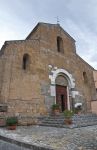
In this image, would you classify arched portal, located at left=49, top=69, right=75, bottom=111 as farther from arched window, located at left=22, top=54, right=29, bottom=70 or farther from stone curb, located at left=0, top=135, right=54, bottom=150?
stone curb, located at left=0, top=135, right=54, bottom=150

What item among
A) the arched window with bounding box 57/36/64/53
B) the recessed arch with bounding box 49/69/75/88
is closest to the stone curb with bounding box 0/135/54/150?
the recessed arch with bounding box 49/69/75/88

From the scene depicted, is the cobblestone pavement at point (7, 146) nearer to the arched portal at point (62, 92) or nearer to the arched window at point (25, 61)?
the arched window at point (25, 61)

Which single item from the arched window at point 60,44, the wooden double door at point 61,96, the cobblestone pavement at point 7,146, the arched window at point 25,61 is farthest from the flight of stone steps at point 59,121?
the arched window at point 60,44

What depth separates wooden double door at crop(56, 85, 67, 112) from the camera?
1550cm

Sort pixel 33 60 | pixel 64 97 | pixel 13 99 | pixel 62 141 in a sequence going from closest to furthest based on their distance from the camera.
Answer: pixel 62 141, pixel 13 99, pixel 33 60, pixel 64 97

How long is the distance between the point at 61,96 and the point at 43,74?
2670 millimetres

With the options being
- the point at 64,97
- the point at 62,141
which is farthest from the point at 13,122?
the point at 64,97

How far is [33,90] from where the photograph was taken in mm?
13328

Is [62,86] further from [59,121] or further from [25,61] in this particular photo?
[59,121]

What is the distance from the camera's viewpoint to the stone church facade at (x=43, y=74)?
42.1ft

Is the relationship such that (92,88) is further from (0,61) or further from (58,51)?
(0,61)

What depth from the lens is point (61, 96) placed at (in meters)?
→ 15.9

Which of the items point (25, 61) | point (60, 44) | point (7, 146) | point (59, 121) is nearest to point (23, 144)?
point (7, 146)

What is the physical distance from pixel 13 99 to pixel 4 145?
17.5 ft
